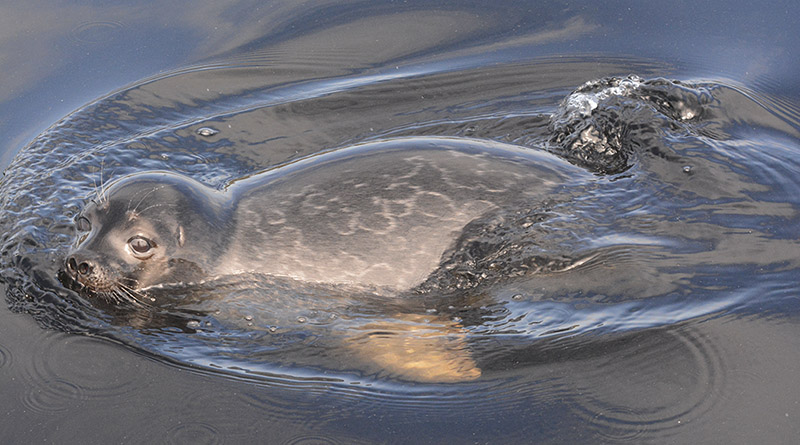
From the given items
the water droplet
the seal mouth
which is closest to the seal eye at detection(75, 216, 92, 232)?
the seal mouth

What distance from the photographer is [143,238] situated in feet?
12.4

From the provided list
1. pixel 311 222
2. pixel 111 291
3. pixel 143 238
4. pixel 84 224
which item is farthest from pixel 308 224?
pixel 84 224

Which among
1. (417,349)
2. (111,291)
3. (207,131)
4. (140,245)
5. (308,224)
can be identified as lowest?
(417,349)

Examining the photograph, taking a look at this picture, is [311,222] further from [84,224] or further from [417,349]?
[84,224]

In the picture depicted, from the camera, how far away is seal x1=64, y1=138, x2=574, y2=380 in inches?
149

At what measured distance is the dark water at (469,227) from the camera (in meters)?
3.14

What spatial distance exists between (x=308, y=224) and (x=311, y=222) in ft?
0.06

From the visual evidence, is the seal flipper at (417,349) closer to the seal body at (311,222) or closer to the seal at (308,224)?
the seal at (308,224)

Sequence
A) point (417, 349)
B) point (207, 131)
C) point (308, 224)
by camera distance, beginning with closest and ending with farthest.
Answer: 1. point (417, 349)
2. point (308, 224)
3. point (207, 131)

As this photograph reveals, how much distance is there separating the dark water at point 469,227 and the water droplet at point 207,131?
1cm

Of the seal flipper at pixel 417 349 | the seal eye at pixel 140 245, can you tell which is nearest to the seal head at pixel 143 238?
the seal eye at pixel 140 245

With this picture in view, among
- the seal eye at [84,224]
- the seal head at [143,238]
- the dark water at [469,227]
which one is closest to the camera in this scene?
the dark water at [469,227]

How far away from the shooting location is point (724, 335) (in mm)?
3422

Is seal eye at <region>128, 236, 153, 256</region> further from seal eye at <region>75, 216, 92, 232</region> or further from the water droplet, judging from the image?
the water droplet
